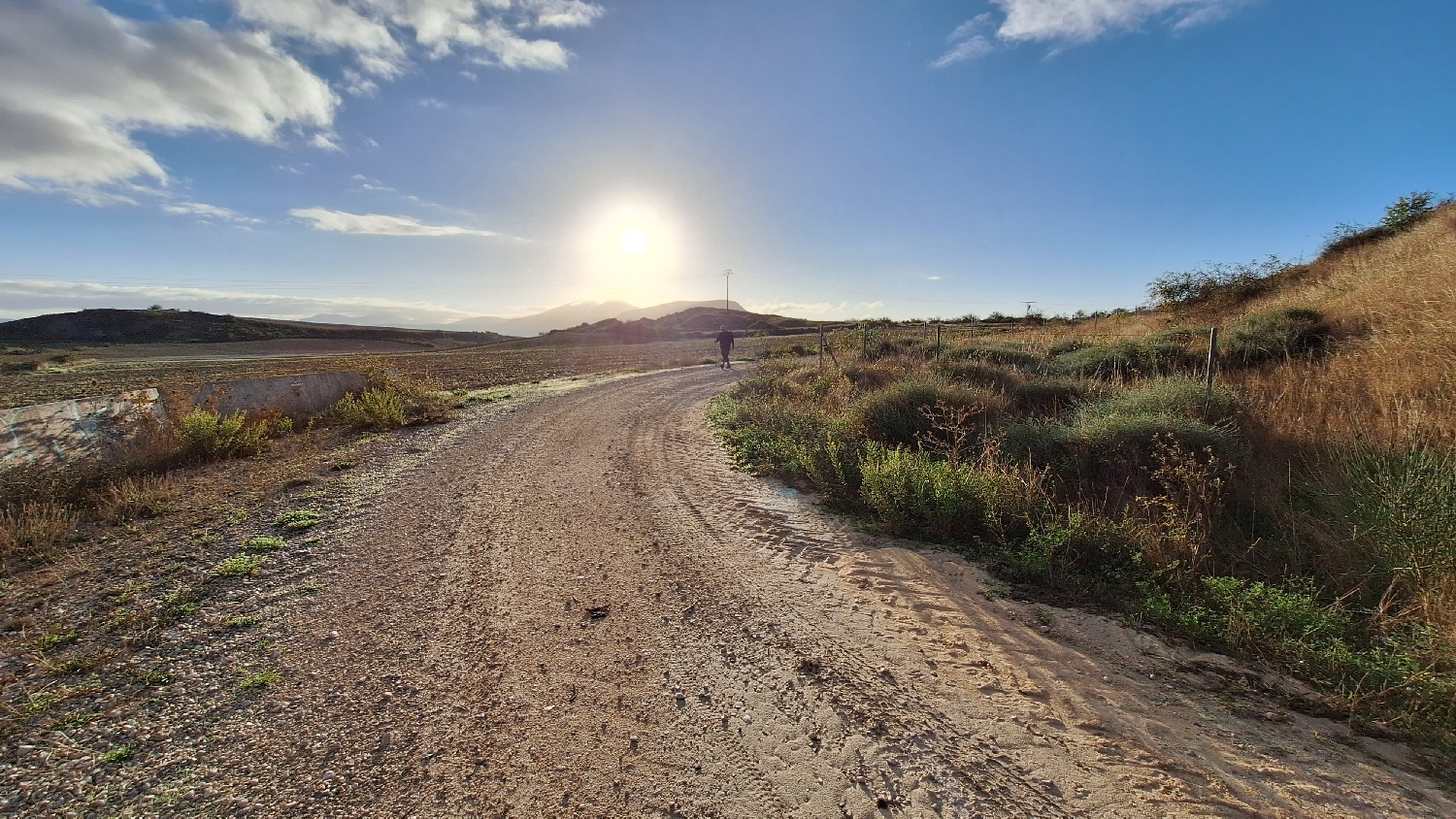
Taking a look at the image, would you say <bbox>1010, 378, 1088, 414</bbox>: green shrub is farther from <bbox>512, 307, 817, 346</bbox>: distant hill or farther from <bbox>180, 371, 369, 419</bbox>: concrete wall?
<bbox>512, 307, 817, 346</bbox>: distant hill

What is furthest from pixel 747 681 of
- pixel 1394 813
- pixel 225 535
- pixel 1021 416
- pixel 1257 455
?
pixel 1021 416

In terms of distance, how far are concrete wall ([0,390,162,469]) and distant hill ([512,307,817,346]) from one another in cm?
7031

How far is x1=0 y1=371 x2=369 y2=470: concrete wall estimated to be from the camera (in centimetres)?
680

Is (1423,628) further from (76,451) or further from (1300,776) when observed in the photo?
(76,451)

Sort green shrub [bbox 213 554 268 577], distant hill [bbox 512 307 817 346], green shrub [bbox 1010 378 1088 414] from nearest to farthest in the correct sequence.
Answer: green shrub [bbox 213 554 268 577], green shrub [bbox 1010 378 1088 414], distant hill [bbox 512 307 817 346]

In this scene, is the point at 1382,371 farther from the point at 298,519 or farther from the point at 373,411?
the point at 373,411

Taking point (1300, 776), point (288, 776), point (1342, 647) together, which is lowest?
point (288, 776)

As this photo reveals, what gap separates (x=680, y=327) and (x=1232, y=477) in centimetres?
10008

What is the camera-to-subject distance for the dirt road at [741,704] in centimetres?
234

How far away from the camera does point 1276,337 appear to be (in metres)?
10.1

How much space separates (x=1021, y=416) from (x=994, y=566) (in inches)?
193

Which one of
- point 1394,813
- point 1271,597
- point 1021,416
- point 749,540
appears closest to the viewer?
point 1394,813

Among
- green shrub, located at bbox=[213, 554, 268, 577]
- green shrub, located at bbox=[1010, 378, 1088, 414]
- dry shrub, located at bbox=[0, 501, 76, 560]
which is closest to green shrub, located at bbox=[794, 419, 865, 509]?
green shrub, located at bbox=[1010, 378, 1088, 414]

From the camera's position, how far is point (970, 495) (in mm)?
5320
